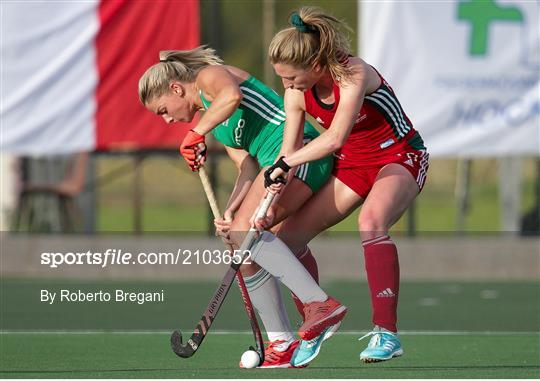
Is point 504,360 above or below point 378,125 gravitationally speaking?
below

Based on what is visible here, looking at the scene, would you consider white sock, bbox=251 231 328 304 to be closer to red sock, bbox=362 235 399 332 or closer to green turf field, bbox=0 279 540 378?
red sock, bbox=362 235 399 332

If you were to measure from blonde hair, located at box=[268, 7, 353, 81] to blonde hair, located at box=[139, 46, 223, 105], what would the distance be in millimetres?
571

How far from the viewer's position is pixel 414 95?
13523mm

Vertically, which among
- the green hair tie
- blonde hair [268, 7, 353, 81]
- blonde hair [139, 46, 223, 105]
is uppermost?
the green hair tie

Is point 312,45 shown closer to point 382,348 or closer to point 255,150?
point 255,150

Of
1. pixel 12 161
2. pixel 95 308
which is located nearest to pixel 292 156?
pixel 95 308

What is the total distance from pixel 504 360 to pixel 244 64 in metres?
7.76

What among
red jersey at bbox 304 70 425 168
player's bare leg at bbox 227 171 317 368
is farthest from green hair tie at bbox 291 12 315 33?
player's bare leg at bbox 227 171 317 368

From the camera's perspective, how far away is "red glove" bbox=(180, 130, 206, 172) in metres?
7.68

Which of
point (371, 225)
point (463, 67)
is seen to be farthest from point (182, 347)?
point (463, 67)

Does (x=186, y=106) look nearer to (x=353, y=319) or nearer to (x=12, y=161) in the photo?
(x=353, y=319)

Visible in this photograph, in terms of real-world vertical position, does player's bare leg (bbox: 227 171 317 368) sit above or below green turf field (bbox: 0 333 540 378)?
above

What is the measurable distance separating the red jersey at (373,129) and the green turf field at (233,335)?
1149mm

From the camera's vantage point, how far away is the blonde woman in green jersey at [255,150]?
7723 millimetres
